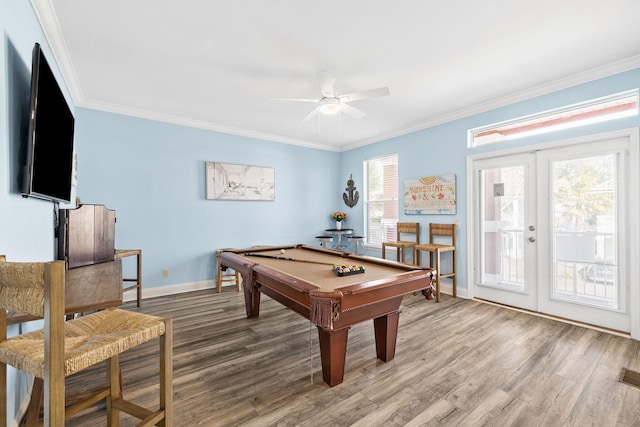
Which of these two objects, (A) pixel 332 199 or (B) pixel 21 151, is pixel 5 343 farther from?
(A) pixel 332 199

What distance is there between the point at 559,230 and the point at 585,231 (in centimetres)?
22

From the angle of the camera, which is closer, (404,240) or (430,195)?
(430,195)

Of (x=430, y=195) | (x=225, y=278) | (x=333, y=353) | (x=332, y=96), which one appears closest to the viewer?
(x=333, y=353)

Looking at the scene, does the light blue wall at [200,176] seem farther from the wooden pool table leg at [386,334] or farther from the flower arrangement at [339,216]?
the wooden pool table leg at [386,334]

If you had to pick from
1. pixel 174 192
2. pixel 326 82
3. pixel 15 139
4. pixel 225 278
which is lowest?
pixel 225 278

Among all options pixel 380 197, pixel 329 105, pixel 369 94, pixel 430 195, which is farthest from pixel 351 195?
pixel 369 94

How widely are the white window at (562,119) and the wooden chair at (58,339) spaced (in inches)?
165

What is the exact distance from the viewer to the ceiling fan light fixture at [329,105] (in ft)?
9.25

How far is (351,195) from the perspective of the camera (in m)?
5.87

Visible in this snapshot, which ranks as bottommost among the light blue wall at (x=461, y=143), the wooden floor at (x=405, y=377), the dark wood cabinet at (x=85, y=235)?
the wooden floor at (x=405, y=377)

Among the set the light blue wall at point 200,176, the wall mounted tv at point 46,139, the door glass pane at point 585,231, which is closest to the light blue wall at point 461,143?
the light blue wall at point 200,176

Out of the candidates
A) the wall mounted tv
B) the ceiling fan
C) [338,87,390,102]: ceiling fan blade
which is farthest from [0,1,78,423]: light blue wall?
[338,87,390,102]: ceiling fan blade

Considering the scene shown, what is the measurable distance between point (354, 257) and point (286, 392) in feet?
4.52

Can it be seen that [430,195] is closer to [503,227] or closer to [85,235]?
[503,227]
